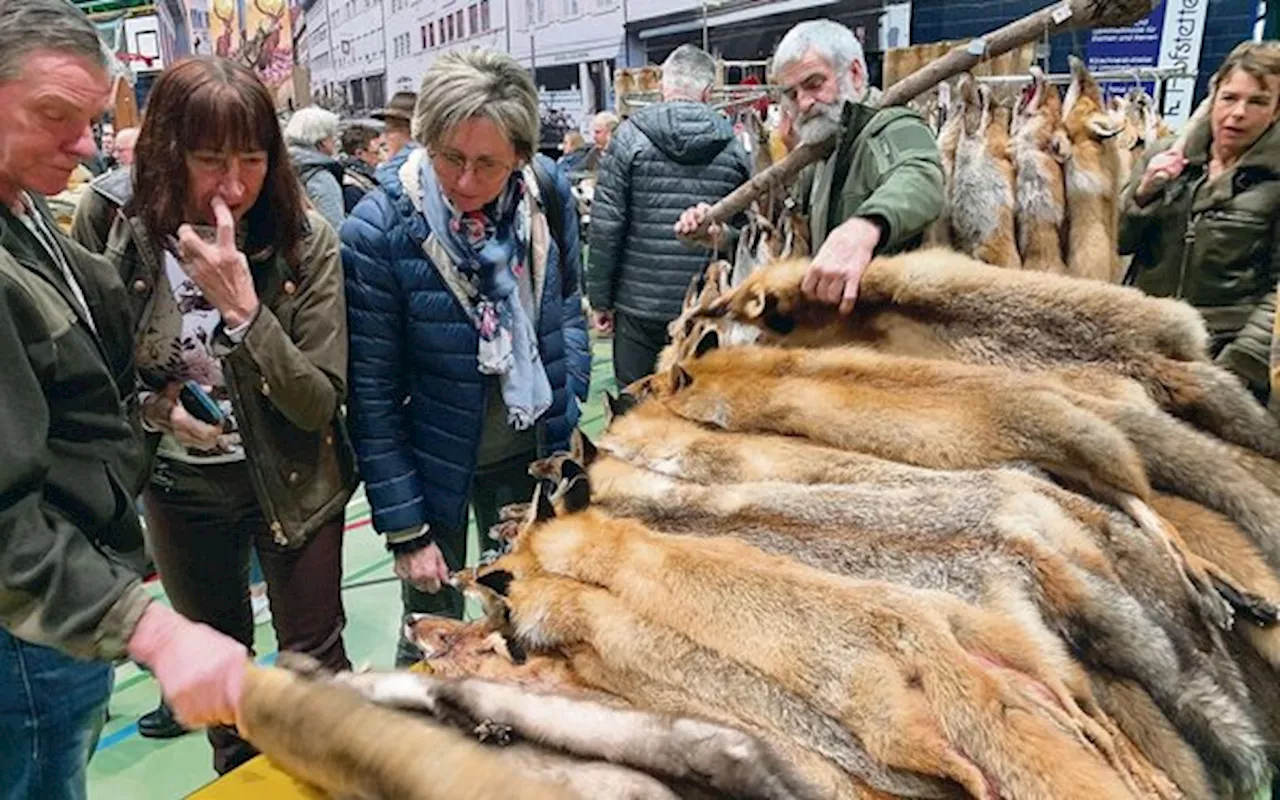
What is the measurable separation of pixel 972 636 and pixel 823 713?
0.19 metres

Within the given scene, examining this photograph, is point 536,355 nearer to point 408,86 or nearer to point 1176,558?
point 1176,558

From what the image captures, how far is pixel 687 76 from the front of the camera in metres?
3.92

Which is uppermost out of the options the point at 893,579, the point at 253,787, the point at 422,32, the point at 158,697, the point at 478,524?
the point at 422,32

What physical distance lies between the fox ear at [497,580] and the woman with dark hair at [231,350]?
2.42ft

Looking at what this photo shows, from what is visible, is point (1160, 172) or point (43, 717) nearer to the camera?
point (43, 717)

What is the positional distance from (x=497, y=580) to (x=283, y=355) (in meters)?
0.75

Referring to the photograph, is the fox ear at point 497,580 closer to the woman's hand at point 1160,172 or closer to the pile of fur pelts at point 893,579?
the pile of fur pelts at point 893,579

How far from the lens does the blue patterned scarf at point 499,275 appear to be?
6.12 feet

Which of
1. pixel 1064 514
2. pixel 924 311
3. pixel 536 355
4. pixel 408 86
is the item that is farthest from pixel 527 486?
pixel 408 86

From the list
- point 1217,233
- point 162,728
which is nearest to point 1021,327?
point 1217,233

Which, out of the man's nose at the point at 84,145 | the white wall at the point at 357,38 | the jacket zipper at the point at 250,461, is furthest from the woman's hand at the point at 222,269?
the white wall at the point at 357,38

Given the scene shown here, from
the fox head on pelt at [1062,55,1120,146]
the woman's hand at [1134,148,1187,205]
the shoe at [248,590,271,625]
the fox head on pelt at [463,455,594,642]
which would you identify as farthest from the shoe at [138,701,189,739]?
the woman's hand at [1134,148,1187,205]

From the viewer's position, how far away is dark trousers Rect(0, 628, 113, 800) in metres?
1.35

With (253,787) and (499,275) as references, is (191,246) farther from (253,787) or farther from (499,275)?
(253,787)
